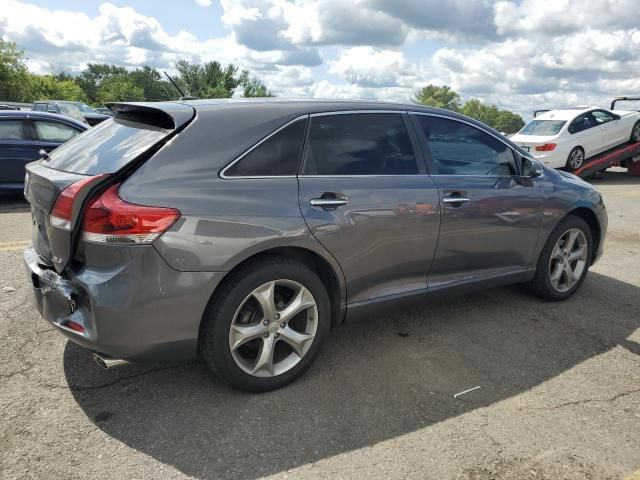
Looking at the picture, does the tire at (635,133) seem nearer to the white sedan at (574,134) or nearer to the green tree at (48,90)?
the white sedan at (574,134)

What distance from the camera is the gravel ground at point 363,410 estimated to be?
2.38 m

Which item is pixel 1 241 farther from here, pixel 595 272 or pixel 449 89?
pixel 449 89

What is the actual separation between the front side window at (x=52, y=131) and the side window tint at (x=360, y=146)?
7103 millimetres

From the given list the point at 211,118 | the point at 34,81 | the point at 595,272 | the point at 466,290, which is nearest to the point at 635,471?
the point at 466,290

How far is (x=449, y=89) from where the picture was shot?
315ft

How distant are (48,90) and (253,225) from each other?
223 feet

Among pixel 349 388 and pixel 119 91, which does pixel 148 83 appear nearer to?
pixel 119 91

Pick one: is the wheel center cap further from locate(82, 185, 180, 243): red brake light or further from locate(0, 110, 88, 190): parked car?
locate(0, 110, 88, 190): parked car

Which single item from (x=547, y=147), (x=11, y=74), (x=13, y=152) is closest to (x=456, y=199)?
(x=13, y=152)

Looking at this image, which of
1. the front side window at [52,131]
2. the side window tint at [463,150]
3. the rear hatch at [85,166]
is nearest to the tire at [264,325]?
the rear hatch at [85,166]

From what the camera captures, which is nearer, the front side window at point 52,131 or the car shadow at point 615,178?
the front side window at point 52,131

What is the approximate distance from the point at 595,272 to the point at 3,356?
5401 mm

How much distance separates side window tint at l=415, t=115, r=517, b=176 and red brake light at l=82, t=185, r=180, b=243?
1.93 metres

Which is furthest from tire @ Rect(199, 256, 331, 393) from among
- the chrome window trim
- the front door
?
the front door
